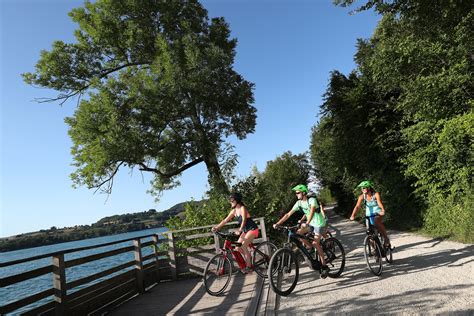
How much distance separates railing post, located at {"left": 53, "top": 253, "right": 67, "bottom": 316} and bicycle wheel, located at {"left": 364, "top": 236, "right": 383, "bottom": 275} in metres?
5.39

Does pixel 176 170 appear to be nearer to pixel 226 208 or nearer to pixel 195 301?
pixel 226 208

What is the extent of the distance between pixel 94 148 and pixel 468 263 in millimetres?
14297

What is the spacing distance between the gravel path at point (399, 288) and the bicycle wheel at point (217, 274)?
4.72 ft

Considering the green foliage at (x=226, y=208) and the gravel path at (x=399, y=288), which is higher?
the green foliage at (x=226, y=208)

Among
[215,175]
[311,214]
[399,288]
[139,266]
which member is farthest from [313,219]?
[215,175]

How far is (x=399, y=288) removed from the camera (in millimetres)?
5672

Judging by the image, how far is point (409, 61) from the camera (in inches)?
452

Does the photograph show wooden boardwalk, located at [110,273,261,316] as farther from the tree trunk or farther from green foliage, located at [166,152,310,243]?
the tree trunk

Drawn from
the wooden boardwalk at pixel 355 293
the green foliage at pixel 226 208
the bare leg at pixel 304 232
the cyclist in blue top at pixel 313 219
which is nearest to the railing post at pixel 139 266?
the wooden boardwalk at pixel 355 293

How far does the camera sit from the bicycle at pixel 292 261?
243 inches

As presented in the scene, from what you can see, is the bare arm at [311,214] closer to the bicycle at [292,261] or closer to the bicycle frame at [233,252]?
the bicycle at [292,261]

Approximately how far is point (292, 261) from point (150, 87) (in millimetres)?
11419

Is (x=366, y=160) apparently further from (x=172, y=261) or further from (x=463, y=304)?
(x=463, y=304)

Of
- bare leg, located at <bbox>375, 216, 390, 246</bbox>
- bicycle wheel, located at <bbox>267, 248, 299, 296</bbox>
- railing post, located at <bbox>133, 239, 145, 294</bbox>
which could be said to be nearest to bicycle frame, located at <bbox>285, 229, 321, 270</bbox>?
bicycle wheel, located at <bbox>267, 248, 299, 296</bbox>
